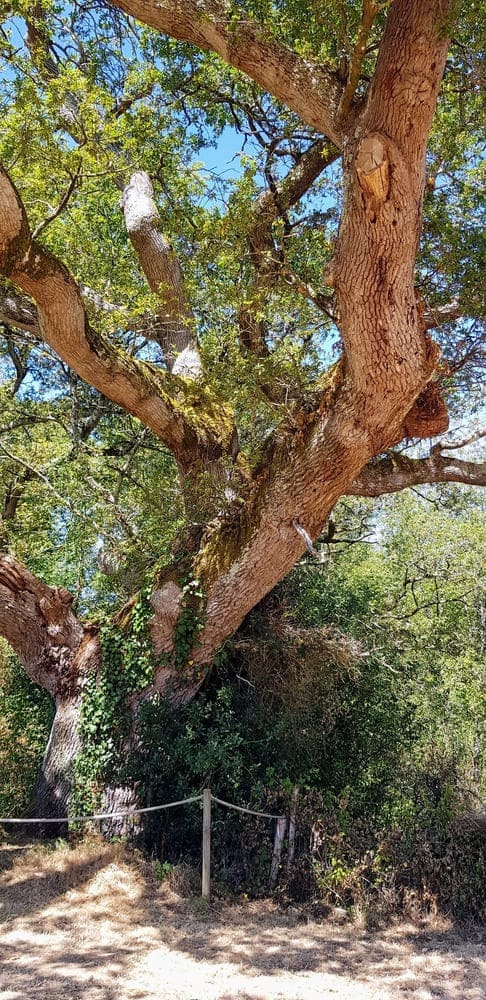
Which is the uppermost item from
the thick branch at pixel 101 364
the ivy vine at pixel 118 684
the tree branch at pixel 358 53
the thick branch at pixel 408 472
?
the tree branch at pixel 358 53

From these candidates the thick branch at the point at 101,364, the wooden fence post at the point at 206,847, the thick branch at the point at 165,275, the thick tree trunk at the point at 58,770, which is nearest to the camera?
the thick branch at the point at 101,364

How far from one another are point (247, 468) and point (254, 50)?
4045 mm

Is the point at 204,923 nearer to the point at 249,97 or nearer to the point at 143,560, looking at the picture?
the point at 143,560

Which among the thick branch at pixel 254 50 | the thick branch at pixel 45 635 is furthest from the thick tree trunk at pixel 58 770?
the thick branch at pixel 254 50

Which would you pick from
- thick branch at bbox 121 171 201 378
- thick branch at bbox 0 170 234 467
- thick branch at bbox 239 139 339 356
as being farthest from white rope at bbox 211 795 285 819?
thick branch at bbox 121 171 201 378

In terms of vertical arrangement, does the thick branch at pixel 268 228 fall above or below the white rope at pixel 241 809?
above

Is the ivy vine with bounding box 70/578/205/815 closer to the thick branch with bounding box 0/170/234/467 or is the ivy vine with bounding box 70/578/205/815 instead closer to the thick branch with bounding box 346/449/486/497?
the thick branch with bounding box 0/170/234/467

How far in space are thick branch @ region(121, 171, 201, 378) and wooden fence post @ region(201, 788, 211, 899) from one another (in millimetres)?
4762

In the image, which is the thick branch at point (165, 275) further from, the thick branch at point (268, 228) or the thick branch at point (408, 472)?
the thick branch at point (408, 472)

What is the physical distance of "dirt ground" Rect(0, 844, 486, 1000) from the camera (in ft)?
14.8

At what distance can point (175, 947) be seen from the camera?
5203 millimetres

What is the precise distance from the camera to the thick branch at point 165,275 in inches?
345

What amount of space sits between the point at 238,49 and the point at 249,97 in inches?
164

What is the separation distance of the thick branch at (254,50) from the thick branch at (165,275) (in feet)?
11.2
